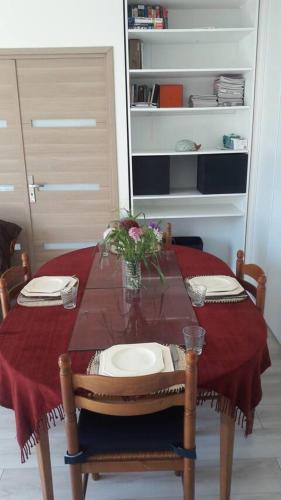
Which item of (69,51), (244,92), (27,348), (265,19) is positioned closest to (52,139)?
(69,51)

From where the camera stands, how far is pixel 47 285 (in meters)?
1.85

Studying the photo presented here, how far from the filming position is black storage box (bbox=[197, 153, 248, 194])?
3.19 m

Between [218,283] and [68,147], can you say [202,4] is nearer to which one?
[68,147]

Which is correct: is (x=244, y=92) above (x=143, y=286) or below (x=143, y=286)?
above

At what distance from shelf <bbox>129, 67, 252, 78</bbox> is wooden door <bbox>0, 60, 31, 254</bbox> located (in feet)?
3.17

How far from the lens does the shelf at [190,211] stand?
10.8 feet

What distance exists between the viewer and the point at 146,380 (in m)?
1.07

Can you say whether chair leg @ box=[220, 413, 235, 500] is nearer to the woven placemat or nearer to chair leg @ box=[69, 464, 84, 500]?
the woven placemat

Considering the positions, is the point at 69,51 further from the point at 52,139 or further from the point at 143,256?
the point at 143,256

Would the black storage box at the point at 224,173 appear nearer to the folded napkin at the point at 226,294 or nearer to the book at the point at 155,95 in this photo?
the book at the point at 155,95

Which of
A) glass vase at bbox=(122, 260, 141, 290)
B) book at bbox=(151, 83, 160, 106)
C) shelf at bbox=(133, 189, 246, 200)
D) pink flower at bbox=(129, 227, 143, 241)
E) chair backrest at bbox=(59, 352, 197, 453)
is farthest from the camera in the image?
shelf at bbox=(133, 189, 246, 200)

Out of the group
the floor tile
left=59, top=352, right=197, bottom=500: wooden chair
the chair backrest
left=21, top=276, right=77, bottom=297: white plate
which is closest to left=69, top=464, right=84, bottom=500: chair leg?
left=59, top=352, right=197, bottom=500: wooden chair

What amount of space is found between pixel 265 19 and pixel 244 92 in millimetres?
521

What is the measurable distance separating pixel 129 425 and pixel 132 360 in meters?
0.24
